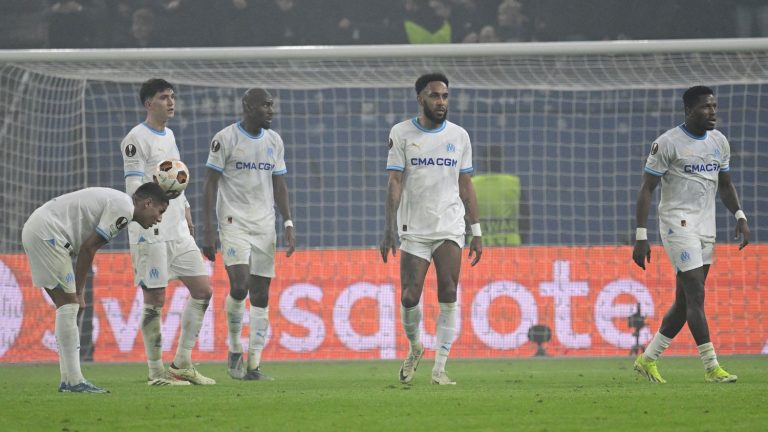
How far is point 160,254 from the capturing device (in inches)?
379

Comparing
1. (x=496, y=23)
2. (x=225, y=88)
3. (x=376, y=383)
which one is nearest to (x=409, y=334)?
(x=376, y=383)

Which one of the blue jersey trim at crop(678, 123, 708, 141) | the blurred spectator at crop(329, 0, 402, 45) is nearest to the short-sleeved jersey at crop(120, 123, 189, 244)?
the blue jersey trim at crop(678, 123, 708, 141)

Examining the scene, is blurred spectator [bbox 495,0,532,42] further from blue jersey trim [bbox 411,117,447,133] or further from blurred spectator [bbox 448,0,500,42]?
blue jersey trim [bbox 411,117,447,133]

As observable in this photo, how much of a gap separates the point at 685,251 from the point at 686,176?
572 millimetres

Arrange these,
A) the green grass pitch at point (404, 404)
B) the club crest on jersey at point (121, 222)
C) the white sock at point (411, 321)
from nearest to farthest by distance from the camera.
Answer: the green grass pitch at point (404, 404)
the club crest on jersey at point (121, 222)
the white sock at point (411, 321)

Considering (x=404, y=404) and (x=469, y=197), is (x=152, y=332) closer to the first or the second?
(x=469, y=197)

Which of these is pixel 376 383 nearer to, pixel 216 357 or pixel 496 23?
pixel 216 357

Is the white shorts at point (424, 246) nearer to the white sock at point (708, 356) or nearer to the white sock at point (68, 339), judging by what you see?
the white sock at point (708, 356)

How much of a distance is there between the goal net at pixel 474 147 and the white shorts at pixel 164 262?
13.0 feet

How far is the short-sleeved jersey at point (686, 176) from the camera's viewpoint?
9594 millimetres

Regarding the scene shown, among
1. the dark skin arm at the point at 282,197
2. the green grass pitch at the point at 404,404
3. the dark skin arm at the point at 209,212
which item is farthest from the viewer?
the dark skin arm at the point at 282,197

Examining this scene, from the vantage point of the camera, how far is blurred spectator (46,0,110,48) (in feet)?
55.6

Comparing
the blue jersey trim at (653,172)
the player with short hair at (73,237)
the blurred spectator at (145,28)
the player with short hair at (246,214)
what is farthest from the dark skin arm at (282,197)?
the blurred spectator at (145,28)

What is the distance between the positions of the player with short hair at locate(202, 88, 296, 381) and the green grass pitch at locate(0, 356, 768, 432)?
1.41ft
